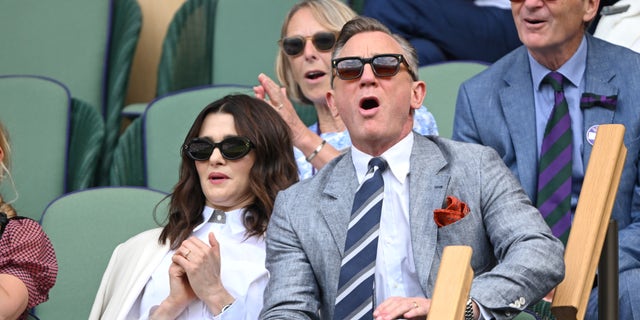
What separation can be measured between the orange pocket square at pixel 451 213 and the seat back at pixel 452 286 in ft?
1.88

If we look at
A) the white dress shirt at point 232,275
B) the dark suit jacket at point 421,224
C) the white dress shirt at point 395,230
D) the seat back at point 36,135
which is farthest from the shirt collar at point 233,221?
the seat back at point 36,135

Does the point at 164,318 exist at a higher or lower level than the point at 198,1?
lower

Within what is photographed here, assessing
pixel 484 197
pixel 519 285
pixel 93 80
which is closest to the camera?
pixel 519 285

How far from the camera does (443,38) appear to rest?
14.5 feet

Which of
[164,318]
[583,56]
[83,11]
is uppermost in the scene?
[583,56]

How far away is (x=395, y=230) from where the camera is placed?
2.67 metres

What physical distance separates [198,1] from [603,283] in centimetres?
274

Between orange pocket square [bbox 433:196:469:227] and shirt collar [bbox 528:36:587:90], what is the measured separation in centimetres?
67

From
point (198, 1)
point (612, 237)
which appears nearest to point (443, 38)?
point (198, 1)

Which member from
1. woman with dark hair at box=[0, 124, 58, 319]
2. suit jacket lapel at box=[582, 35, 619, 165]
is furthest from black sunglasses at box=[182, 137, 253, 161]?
suit jacket lapel at box=[582, 35, 619, 165]

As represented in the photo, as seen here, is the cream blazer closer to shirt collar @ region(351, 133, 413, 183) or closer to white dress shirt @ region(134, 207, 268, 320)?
white dress shirt @ region(134, 207, 268, 320)

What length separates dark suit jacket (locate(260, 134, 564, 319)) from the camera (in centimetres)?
256

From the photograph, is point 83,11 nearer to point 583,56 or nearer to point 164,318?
point 164,318

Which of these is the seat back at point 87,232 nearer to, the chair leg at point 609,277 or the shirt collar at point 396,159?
the shirt collar at point 396,159
